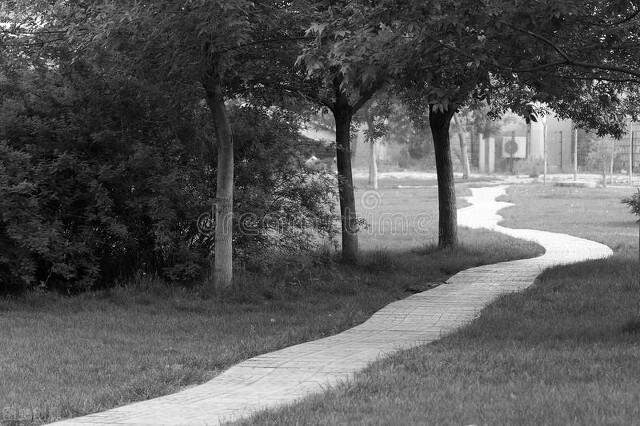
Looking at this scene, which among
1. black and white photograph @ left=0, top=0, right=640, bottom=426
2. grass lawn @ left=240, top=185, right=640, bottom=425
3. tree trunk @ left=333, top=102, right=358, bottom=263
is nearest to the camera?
grass lawn @ left=240, top=185, right=640, bottom=425

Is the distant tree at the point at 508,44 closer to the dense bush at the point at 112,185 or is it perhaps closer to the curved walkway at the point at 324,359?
the curved walkway at the point at 324,359

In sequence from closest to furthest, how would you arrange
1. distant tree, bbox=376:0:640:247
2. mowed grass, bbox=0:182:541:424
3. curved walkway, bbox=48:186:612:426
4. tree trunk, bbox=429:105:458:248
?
curved walkway, bbox=48:186:612:426 → mowed grass, bbox=0:182:541:424 → distant tree, bbox=376:0:640:247 → tree trunk, bbox=429:105:458:248

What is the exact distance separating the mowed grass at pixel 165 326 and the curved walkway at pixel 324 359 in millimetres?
288

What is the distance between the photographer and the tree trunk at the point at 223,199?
40.2 ft

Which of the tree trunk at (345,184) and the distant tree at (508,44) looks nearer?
the distant tree at (508,44)

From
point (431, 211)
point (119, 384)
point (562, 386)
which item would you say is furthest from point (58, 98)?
point (431, 211)

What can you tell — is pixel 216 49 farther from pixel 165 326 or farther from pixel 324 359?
pixel 324 359

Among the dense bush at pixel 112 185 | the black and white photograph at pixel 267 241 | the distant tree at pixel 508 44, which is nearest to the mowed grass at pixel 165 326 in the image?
the black and white photograph at pixel 267 241

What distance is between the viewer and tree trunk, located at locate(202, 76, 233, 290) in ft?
40.2

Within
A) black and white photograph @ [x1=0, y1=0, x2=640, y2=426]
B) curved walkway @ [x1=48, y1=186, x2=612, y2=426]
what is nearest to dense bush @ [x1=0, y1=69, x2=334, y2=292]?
black and white photograph @ [x1=0, y1=0, x2=640, y2=426]

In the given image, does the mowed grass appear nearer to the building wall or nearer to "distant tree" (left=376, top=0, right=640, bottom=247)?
"distant tree" (left=376, top=0, right=640, bottom=247)

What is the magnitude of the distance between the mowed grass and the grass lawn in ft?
5.14

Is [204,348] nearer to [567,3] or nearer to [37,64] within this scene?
[567,3]

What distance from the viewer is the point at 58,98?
1249cm
